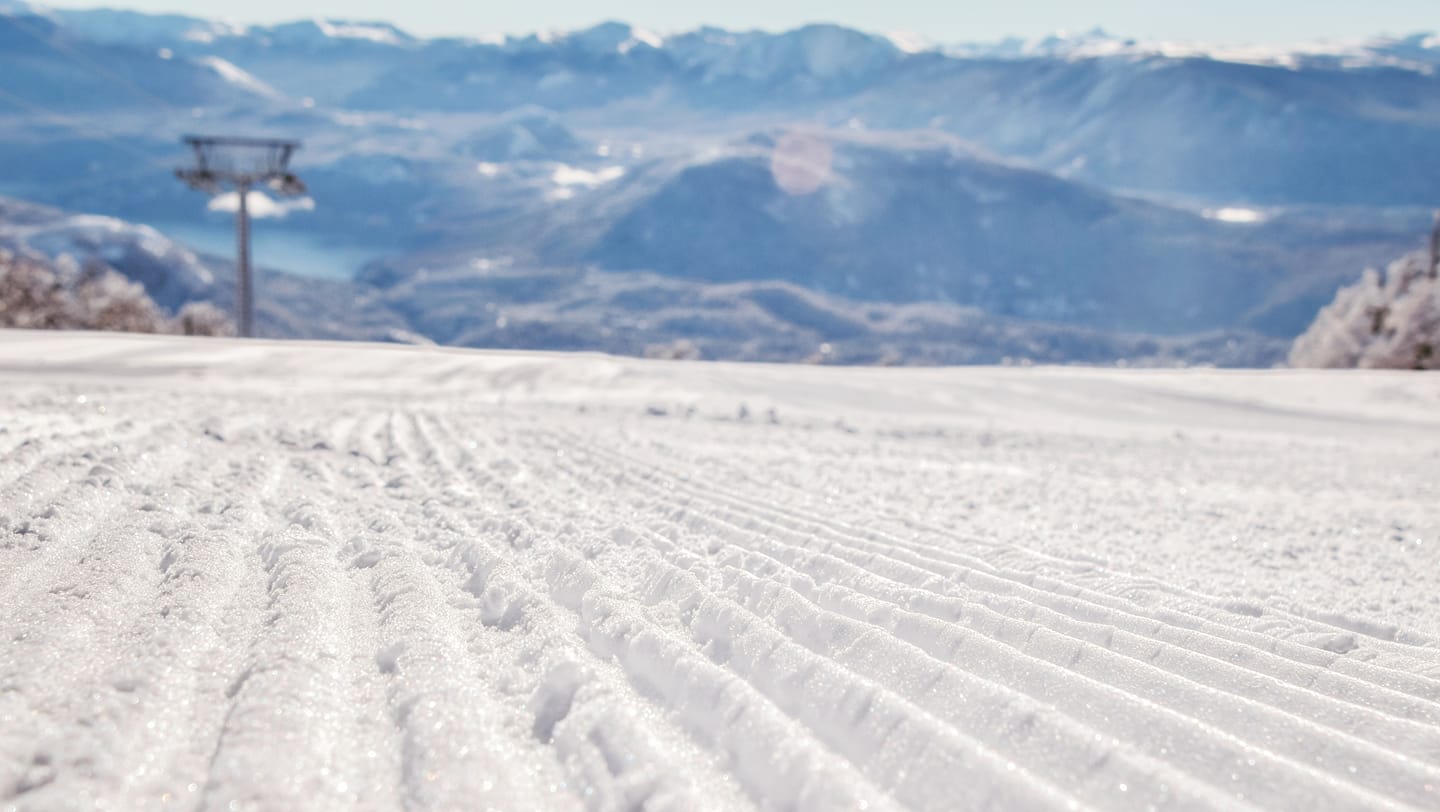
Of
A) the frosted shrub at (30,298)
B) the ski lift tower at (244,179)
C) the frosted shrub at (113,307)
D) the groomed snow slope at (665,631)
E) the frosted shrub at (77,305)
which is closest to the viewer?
the groomed snow slope at (665,631)

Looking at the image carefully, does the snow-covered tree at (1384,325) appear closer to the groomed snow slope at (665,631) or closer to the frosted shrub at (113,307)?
the groomed snow slope at (665,631)

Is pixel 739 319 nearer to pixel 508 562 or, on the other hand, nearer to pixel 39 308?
pixel 39 308

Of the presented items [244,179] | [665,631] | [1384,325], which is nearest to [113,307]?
[244,179]

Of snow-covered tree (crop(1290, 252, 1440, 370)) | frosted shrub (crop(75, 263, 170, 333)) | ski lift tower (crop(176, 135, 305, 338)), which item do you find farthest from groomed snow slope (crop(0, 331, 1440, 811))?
frosted shrub (crop(75, 263, 170, 333))

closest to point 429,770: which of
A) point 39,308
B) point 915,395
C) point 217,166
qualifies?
point 915,395

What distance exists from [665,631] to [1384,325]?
33.5 m

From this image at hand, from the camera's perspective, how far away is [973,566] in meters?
3.42

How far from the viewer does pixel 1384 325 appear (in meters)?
29.4

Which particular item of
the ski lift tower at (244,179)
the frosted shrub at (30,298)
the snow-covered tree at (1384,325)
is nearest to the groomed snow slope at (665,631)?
the ski lift tower at (244,179)

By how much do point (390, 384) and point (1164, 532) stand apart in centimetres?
776

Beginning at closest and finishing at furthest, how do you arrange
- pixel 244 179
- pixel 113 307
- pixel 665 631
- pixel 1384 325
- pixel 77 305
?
pixel 665 631 < pixel 244 179 < pixel 77 305 < pixel 1384 325 < pixel 113 307

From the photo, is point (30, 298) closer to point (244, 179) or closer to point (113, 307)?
point (113, 307)

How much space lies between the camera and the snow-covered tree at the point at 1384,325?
2570 cm

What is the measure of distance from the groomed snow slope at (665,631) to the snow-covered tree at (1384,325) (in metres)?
24.5
